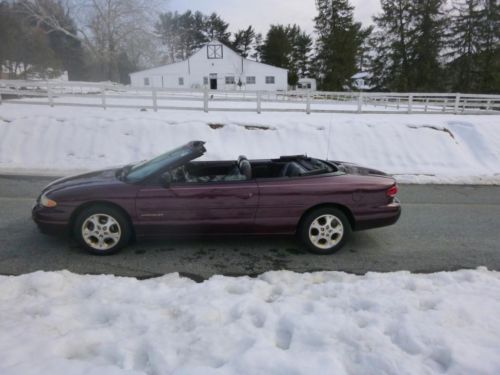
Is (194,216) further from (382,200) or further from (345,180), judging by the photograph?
(382,200)

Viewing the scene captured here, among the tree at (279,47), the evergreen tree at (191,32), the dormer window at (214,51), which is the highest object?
the evergreen tree at (191,32)

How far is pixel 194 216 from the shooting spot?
13.9ft

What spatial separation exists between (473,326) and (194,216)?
283 centimetres

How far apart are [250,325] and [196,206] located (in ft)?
5.81

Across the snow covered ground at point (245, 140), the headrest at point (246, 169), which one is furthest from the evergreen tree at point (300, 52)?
the headrest at point (246, 169)

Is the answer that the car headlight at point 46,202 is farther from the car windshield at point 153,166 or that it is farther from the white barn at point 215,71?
the white barn at point 215,71

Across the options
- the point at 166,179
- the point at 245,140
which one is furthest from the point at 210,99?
the point at 166,179

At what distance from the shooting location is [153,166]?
449cm

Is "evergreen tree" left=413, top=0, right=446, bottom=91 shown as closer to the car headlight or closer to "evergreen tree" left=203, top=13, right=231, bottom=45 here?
"evergreen tree" left=203, top=13, right=231, bottom=45

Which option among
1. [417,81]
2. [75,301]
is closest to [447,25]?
[417,81]

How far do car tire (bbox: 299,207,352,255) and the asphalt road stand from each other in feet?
0.39

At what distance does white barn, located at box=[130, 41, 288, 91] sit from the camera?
4203 cm

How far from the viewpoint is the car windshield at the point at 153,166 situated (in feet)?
14.2

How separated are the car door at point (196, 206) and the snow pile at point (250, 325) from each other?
0.76 metres
